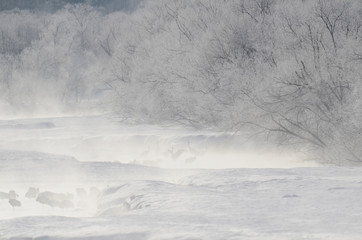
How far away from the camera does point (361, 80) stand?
17.3 meters

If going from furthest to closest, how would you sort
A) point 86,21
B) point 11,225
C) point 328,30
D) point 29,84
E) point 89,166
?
point 86,21 → point 29,84 → point 328,30 → point 89,166 → point 11,225

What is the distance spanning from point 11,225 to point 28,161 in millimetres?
10083

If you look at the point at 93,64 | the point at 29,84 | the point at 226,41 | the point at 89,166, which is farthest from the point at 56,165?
the point at 93,64

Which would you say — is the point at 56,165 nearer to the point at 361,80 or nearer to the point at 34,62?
the point at 361,80

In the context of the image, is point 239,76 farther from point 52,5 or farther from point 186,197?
point 52,5

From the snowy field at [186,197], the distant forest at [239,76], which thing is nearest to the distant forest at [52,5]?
the distant forest at [239,76]

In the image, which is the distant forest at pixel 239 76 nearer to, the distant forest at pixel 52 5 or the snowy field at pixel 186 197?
the snowy field at pixel 186 197

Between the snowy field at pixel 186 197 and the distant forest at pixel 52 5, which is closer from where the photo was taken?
the snowy field at pixel 186 197

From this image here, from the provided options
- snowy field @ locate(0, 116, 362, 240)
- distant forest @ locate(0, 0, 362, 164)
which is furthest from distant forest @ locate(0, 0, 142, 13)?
snowy field @ locate(0, 116, 362, 240)

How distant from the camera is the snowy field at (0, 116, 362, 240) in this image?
732cm

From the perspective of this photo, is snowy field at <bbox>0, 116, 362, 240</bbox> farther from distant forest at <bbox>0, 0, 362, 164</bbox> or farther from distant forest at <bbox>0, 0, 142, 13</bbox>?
distant forest at <bbox>0, 0, 142, 13</bbox>

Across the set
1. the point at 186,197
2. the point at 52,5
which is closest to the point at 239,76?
the point at 186,197

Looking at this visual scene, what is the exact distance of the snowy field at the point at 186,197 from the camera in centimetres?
732

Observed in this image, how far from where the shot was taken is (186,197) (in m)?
9.66
